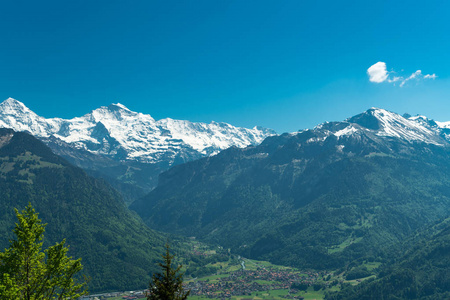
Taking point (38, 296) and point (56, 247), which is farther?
point (56, 247)

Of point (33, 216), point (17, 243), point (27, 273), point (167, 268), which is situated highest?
point (33, 216)

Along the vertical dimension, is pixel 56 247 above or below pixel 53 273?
above

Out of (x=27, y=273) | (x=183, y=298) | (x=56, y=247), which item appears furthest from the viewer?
(x=56, y=247)

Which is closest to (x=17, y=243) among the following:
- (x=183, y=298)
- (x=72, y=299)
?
(x=72, y=299)

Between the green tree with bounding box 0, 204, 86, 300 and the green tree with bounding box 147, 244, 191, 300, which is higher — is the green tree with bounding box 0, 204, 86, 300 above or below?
above

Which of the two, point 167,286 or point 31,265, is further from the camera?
point 31,265

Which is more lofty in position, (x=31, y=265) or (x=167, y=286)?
(x=31, y=265)

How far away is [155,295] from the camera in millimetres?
41094

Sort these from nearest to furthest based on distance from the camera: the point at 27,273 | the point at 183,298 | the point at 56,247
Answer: the point at 183,298 < the point at 27,273 < the point at 56,247

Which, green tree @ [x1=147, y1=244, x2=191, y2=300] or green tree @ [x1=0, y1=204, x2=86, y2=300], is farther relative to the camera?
green tree @ [x1=0, y1=204, x2=86, y2=300]

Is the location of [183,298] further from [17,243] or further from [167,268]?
[17,243]

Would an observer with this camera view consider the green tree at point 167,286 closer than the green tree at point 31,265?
Yes

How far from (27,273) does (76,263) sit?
18.7ft

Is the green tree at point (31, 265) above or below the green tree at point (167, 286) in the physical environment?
above
